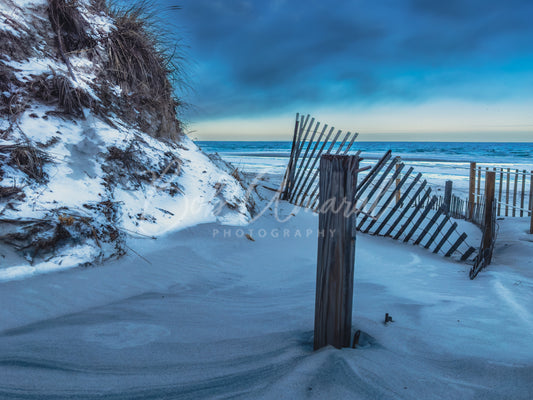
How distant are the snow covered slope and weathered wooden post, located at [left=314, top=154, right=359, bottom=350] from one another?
7.16 feet

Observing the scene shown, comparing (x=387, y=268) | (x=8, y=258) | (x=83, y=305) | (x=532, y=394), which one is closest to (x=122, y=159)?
(x=8, y=258)

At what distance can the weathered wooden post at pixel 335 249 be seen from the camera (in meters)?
1.64

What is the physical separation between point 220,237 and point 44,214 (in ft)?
6.24

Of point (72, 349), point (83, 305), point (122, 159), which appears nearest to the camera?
point (72, 349)

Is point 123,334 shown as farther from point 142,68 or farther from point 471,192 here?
point 471,192

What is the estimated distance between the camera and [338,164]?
1.64m

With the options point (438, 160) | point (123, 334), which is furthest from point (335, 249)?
Result: point (438, 160)

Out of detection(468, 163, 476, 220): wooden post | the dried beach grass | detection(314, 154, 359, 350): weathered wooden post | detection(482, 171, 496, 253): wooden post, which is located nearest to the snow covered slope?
the dried beach grass

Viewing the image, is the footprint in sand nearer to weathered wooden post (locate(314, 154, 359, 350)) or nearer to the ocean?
weathered wooden post (locate(314, 154, 359, 350))

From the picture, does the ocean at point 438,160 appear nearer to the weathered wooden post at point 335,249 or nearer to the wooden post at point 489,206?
the wooden post at point 489,206

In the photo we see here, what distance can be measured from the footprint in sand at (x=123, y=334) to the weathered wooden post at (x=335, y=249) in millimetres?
997

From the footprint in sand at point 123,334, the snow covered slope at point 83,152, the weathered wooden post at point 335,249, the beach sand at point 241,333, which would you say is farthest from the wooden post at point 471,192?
the footprint in sand at point 123,334

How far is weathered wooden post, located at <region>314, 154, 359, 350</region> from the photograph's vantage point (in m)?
1.64

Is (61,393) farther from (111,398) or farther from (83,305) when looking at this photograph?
(83,305)
